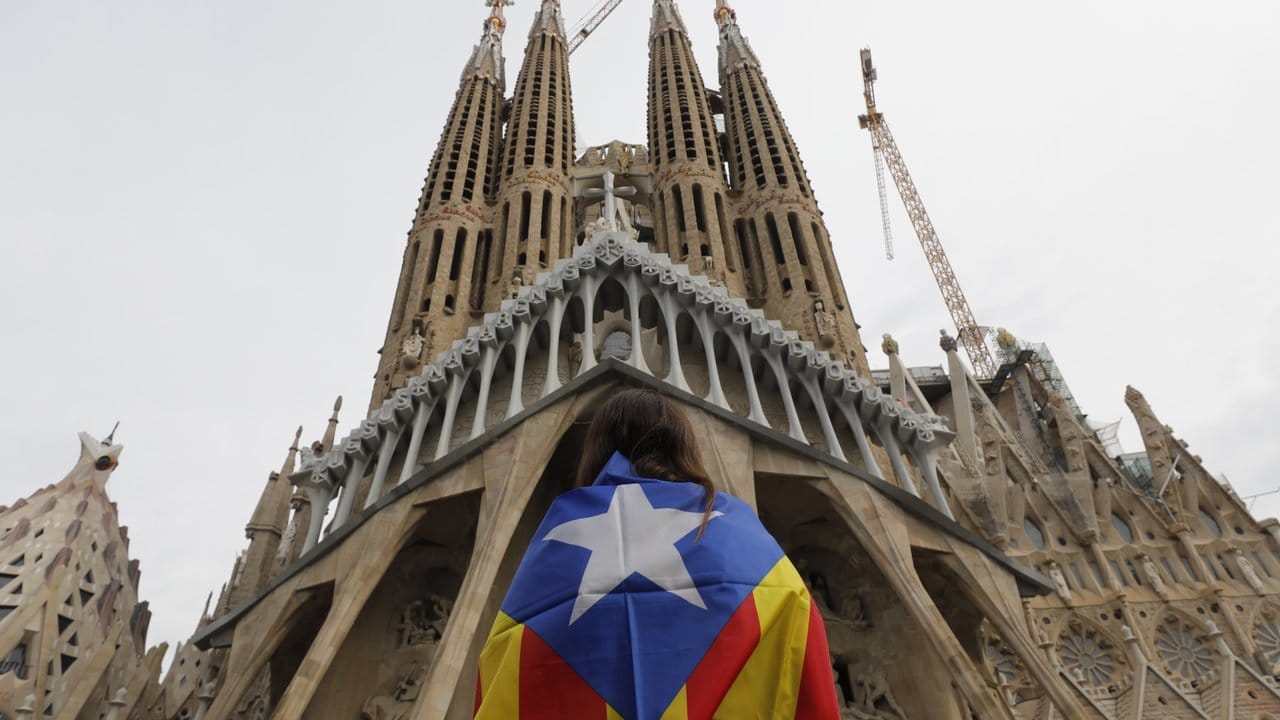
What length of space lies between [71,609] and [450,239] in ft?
40.2

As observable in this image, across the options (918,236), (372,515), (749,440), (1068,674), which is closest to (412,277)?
(372,515)

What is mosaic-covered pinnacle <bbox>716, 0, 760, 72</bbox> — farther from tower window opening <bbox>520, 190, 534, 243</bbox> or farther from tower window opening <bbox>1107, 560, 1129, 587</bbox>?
tower window opening <bbox>1107, 560, 1129, 587</bbox>

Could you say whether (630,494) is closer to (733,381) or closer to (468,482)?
(468,482)

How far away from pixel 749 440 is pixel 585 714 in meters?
9.54

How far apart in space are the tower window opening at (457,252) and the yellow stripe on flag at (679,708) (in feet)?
65.0

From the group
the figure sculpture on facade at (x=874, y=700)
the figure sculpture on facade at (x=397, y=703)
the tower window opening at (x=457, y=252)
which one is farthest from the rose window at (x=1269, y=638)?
the tower window opening at (x=457, y=252)

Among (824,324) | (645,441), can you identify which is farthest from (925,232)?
(645,441)

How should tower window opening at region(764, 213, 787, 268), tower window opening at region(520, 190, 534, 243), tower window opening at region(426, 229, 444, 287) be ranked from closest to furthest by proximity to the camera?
tower window opening at region(426, 229, 444, 287) → tower window opening at region(764, 213, 787, 268) → tower window opening at region(520, 190, 534, 243)

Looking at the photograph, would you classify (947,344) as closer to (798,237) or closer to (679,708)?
(798,237)

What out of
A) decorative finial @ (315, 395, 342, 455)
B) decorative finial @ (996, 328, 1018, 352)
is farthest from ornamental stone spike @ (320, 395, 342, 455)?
decorative finial @ (996, 328, 1018, 352)

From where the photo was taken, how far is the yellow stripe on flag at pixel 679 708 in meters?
1.52

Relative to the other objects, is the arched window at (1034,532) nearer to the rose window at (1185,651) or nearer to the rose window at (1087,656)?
the rose window at (1087,656)

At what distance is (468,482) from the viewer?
1074 cm

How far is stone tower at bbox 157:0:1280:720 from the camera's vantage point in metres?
10.5
